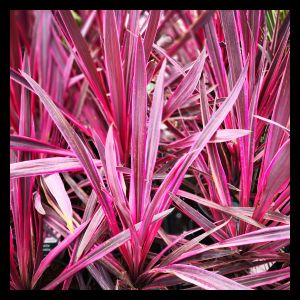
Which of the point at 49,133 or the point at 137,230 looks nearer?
the point at 137,230

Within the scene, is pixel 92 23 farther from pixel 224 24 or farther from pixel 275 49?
pixel 275 49

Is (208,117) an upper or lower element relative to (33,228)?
upper

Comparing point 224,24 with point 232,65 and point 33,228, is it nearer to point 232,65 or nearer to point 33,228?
point 232,65

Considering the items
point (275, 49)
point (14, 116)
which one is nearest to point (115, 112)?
point (14, 116)

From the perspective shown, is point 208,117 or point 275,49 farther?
point 275,49

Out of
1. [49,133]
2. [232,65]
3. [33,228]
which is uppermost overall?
[232,65]

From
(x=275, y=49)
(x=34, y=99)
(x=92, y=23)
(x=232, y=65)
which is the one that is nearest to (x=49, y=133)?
(x=34, y=99)
